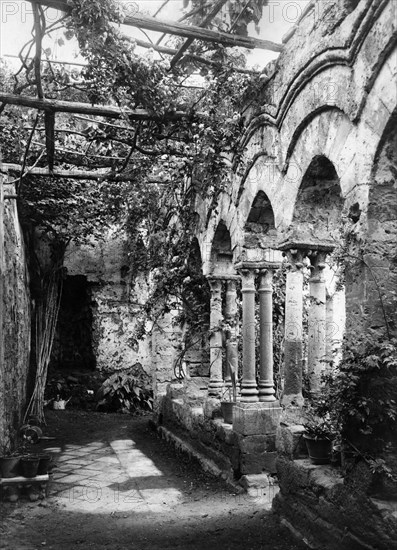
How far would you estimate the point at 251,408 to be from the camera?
6.02 meters

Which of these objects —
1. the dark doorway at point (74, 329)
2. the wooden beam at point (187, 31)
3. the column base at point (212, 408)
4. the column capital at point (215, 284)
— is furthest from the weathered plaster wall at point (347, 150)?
the dark doorway at point (74, 329)

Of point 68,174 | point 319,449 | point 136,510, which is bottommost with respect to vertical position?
point 136,510

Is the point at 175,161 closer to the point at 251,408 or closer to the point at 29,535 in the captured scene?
the point at 251,408

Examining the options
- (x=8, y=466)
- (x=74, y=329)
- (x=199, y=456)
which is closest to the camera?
(x=8, y=466)

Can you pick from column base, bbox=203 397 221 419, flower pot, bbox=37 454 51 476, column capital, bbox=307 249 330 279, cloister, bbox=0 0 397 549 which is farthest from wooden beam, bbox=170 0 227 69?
flower pot, bbox=37 454 51 476

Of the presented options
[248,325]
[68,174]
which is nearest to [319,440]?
[248,325]

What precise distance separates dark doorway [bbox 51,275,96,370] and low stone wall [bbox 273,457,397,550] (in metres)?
8.42

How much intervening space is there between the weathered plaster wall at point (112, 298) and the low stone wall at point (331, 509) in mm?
7778

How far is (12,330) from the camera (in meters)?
7.20

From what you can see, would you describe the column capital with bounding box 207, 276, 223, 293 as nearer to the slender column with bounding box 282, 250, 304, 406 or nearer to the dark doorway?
the slender column with bounding box 282, 250, 304, 406

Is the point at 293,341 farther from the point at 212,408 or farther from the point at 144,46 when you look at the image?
the point at 144,46

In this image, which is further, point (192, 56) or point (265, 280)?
point (265, 280)

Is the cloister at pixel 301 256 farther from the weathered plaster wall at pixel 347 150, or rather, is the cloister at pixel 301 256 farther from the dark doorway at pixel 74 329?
the dark doorway at pixel 74 329

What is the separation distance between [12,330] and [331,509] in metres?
4.72
